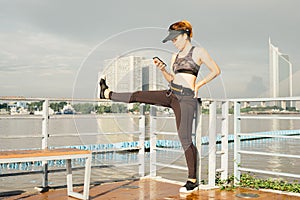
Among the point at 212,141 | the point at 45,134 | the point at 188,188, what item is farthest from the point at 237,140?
the point at 45,134

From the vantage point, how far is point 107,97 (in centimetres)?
353

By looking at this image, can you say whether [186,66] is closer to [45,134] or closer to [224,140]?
[224,140]

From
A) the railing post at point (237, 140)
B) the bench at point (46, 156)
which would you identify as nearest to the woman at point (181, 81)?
the bench at point (46, 156)

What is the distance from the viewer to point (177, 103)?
12.4 ft

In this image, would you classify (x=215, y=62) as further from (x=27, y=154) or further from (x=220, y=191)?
(x=27, y=154)

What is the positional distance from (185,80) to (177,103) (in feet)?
0.80

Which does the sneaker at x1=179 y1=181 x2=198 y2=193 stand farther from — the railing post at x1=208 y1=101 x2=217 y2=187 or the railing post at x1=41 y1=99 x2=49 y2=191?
the railing post at x1=41 y1=99 x2=49 y2=191

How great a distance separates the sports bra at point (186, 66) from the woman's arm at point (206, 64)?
0.26 ft

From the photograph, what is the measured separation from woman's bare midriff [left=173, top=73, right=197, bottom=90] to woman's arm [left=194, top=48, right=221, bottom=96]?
0.05 metres

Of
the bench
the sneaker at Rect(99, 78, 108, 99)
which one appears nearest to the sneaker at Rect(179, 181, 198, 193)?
the bench

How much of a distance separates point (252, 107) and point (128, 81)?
1672 mm

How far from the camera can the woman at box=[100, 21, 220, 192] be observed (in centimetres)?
360

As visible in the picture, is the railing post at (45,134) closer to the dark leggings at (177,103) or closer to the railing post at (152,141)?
the dark leggings at (177,103)

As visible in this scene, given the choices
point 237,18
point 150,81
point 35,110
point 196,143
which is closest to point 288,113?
point 196,143
